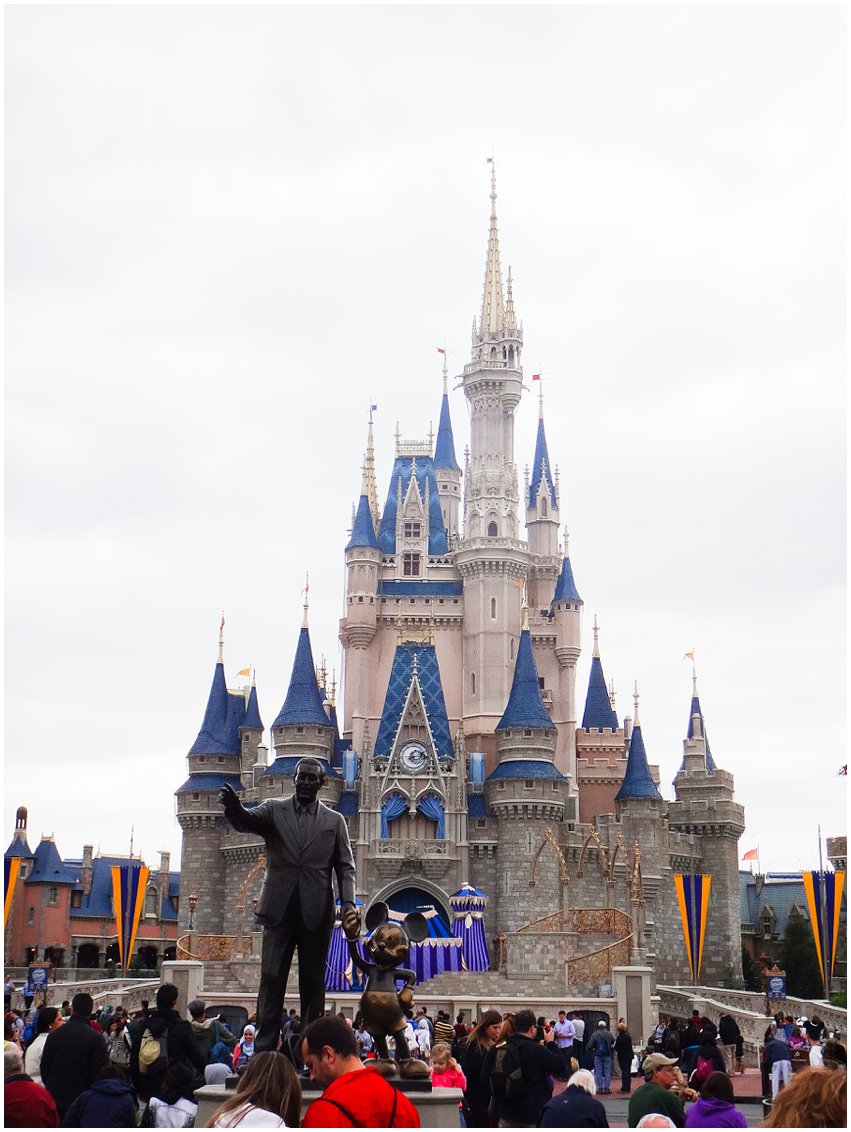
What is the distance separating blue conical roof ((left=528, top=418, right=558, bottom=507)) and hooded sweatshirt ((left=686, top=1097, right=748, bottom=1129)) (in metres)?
59.7

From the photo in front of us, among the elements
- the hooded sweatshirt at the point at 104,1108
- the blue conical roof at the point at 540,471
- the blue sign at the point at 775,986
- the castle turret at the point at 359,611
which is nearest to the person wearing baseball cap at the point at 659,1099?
the hooded sweatshirt at the point at 104,1108

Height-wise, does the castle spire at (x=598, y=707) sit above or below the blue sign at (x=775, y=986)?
above

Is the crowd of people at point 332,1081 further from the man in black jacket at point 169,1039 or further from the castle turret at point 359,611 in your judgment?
the castle turret at point 359,611

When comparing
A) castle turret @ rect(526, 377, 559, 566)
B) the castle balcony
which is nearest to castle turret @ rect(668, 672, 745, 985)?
castle turret @ rect(526, 377, 559, 566)

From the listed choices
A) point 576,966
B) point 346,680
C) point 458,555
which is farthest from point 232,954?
point 458,555

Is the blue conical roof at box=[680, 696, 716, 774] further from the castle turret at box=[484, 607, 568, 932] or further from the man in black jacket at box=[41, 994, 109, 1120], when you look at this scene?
the man in black jacket at box=[41, 994, 109, 1120]

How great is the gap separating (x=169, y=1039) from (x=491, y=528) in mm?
52033

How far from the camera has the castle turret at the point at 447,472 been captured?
230 ft

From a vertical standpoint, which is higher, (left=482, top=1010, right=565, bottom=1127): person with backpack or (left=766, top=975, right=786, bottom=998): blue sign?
(left=482, top=1010, right=565, bottom=1127): person with backpack

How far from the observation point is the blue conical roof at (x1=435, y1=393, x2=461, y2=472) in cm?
7212

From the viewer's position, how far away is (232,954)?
150ft

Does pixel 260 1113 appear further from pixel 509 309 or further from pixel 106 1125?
pixel 509 309

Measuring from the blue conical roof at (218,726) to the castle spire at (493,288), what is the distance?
67.7ft

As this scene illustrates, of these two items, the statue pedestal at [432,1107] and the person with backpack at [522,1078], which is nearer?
the statue pedestal at [432,1107]
